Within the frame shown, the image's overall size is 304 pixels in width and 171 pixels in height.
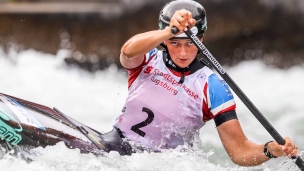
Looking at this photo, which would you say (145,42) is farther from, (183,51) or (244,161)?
(244,161)

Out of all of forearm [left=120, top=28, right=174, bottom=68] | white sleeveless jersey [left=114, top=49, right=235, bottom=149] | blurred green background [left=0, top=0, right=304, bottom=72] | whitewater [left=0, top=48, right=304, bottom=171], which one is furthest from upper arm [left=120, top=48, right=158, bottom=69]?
blurred green background [left=0, top=0, right=304, bottom=72]

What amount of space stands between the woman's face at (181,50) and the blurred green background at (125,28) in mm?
6104

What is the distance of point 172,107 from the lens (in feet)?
13.3

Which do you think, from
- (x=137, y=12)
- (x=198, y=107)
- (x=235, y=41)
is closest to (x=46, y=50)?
(x=137, y=12)

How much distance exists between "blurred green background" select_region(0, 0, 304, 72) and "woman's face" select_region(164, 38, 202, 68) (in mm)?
6104

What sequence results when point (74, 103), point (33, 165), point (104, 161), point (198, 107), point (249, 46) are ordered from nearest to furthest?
point (33, 165) < point (104, 161) < point (198, 107) < point (74, 103) < point (249, 46)

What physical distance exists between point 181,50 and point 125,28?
20.6 feet

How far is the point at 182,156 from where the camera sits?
393 centimetres

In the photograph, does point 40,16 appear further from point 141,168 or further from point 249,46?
point 141,168

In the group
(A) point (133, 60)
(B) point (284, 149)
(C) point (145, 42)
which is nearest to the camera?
(B) point (284, 149)

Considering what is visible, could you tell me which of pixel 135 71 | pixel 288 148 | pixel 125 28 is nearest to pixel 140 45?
pixel 135 71

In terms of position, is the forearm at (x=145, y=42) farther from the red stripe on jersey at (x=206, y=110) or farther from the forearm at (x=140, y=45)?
the red stripe on jersey at (x=206, y=110)

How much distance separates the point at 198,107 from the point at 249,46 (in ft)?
20.9

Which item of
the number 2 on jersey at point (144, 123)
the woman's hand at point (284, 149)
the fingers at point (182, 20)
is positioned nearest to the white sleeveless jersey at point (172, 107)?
the number 2 on jersey at point (144, 123)
